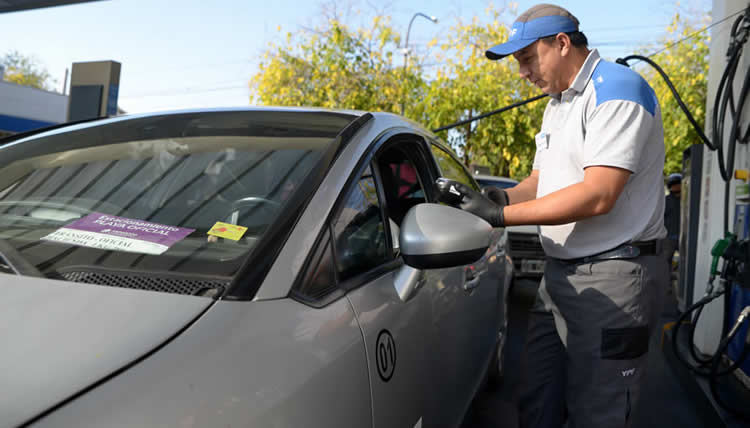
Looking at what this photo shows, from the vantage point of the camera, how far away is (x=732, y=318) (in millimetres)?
4184

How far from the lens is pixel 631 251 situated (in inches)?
83.2

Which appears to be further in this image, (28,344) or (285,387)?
(285,387)

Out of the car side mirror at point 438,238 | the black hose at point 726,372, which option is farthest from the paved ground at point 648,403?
the car side mirror at point 438,238

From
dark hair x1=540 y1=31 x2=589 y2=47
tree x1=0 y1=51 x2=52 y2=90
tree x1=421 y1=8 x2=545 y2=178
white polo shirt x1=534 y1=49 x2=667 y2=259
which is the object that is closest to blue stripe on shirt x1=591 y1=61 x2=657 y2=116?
white polo shirt x1=534 y1=49 x2=667 y2=259

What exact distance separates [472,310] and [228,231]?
54.7 inches

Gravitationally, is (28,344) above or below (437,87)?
below

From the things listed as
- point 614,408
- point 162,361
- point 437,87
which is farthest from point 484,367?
point 437,87

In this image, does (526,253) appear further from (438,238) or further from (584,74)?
(438,238)

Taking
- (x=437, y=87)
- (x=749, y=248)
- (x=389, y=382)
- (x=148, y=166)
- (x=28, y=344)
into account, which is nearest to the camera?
(x=28, y=344)

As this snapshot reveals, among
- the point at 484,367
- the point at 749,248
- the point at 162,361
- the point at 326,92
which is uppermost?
the point at 326,92

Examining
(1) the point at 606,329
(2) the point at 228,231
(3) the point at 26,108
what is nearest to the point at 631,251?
(1) the point at 606,329

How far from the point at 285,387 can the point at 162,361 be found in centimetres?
24

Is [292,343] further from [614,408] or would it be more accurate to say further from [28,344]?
[614,408]

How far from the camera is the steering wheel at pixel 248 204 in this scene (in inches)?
66.0
